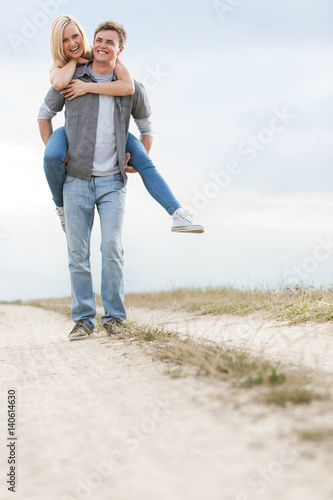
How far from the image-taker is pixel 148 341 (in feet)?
11.7

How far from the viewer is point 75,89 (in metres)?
4.15

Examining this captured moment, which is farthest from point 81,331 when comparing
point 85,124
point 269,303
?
point 269,303

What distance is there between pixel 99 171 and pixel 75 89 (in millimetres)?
693

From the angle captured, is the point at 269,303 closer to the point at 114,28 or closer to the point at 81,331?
the point at 81,331

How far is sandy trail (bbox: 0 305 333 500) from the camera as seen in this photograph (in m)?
1.47

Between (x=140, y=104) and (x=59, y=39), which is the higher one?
(x=59, y=39)

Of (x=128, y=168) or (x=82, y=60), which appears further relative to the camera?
(x=128, y=168)

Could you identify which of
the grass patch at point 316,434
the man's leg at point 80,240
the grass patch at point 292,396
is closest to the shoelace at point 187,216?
the man's leg at point 80,240

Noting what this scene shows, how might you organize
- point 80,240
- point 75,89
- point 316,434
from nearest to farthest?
1. point 316,434
2. point 75,89
3. point 80,240

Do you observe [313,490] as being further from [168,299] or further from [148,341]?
[168,299]

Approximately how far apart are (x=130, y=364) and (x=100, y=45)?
2668mm

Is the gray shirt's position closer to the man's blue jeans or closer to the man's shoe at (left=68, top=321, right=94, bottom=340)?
the man's blue jeans

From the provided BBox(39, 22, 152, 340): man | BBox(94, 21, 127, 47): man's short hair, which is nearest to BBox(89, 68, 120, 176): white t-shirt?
BBox(39, 22, 152, 340): man

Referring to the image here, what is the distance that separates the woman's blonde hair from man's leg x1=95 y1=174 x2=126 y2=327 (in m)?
1.03
